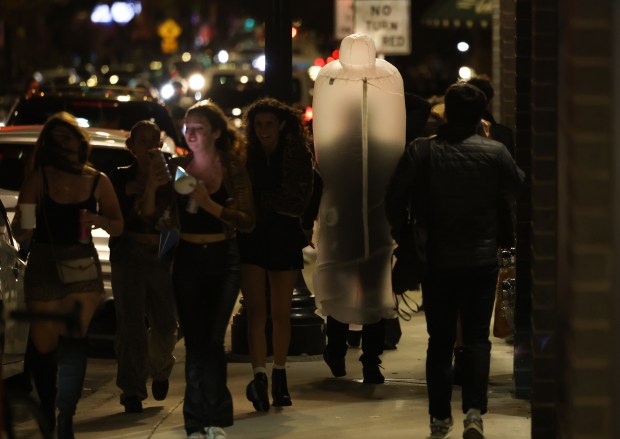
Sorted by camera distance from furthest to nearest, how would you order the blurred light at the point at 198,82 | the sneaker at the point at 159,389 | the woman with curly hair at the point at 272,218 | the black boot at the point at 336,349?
the blurred light at the point at 198,82, the black boot at the point at 336,349, the sneaker at the point at 159,389, the woman with curly hair at the point at 272,218

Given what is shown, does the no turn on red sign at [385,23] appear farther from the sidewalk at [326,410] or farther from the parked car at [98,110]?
the sidewalk at [326,410]

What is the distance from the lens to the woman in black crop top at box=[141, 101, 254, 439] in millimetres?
7816

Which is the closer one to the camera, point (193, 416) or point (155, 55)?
point (193, 416)

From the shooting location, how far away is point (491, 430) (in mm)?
8312

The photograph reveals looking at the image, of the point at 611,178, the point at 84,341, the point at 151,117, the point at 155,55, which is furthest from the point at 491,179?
the point at 155,55

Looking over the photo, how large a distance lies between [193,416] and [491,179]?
2.06 m

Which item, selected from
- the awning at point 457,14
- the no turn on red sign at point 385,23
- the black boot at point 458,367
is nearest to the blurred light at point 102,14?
the awning at point 457,14

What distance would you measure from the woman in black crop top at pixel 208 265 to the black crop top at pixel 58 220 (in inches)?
19.2

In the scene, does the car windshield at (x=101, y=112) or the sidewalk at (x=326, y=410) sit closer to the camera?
the sidewalk at (x=326, y=410)

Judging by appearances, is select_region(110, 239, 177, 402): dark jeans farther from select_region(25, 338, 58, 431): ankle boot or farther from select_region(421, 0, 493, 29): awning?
select_region(421, 0, 493, 29): awning

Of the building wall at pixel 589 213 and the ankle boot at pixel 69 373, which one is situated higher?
the building wall at pixel 589 213

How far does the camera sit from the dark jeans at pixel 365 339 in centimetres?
984

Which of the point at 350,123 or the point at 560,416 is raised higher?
the point at 350,123

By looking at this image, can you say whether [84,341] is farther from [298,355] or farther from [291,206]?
[298,355]
